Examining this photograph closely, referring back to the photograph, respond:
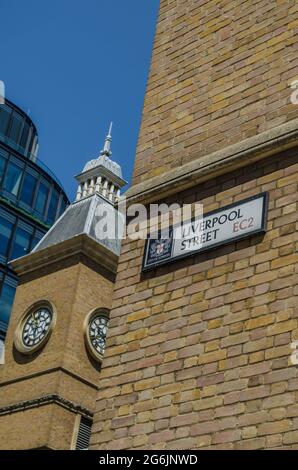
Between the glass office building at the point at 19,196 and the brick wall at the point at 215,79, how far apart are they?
31531 millimetres

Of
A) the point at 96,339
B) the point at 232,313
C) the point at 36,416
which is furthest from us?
the point at 96,339

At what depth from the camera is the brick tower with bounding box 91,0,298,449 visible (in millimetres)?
9195

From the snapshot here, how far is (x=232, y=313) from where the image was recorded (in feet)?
32.0

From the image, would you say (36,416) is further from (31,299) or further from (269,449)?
(269,449)

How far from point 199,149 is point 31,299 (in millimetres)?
24905

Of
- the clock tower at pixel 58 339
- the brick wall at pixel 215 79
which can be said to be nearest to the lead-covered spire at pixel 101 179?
the clock tower at pixel 58 339

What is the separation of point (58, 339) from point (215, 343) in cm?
2354

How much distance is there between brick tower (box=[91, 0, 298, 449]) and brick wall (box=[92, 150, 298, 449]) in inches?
0.5

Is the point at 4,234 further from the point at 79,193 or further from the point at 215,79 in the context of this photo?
the point at 215,79

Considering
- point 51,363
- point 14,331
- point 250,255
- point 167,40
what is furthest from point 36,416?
point 250,255

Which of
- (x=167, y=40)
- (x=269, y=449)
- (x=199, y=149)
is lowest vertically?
(x=269, y=449)

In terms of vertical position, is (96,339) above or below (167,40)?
above

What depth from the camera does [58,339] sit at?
32812mm
